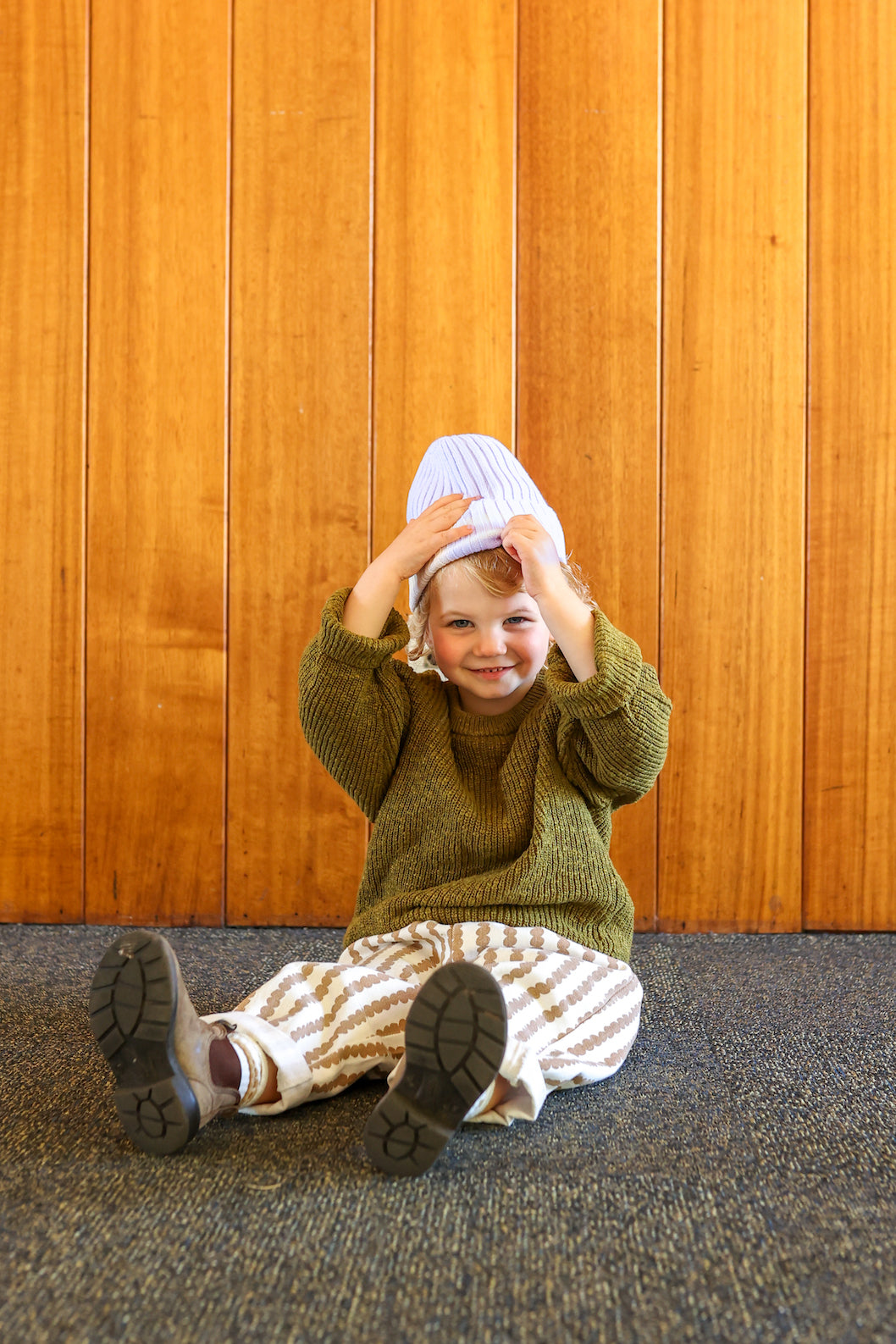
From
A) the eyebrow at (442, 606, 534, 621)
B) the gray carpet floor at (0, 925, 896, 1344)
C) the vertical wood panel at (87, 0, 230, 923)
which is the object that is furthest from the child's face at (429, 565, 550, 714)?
the vertical wood panel at (87, 0, 230, 923)

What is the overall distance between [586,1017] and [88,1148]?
36cm

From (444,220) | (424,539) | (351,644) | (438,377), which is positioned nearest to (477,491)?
(424,539)

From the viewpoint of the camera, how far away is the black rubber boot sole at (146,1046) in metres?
0.60

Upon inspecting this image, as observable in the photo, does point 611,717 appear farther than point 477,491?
No

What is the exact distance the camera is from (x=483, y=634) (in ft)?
2.93

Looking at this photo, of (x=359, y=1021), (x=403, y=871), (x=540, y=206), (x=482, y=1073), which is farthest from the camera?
(x=540, y=206)

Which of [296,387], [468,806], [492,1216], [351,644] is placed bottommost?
[492,1216]

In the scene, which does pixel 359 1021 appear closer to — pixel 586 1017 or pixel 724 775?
pixel 586 1017

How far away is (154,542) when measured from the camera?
51.0 inches

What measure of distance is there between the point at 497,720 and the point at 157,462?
618mm

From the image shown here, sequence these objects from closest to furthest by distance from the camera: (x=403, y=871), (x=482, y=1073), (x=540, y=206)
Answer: (x=482, y=1073), (x=403, y=871), (x=540, y=206)

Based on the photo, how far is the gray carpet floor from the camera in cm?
45

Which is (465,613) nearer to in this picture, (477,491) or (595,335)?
(477,491)

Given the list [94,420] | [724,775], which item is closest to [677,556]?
[724,775]
